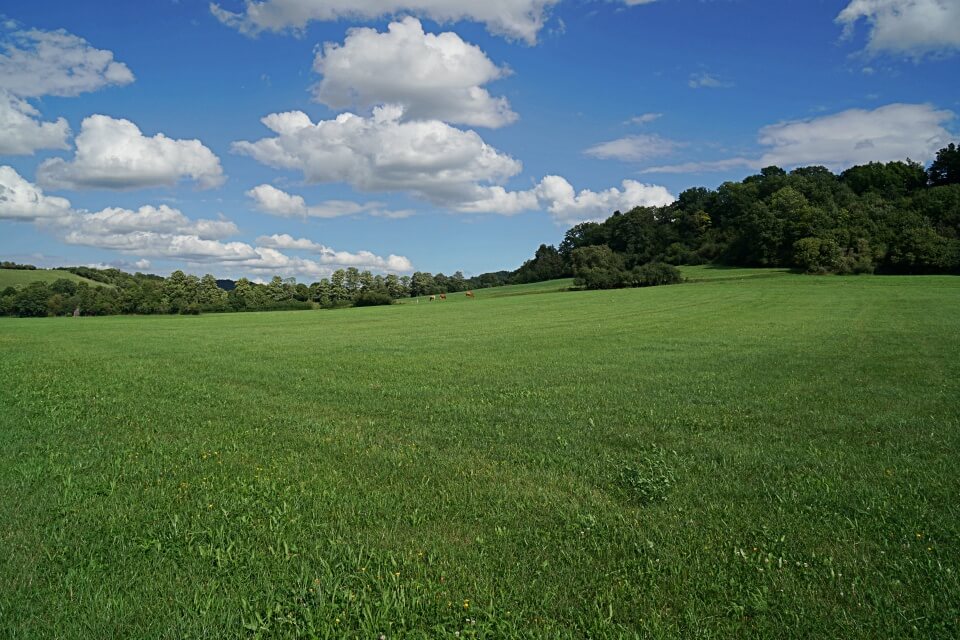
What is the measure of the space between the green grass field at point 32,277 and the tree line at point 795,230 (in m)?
99.7

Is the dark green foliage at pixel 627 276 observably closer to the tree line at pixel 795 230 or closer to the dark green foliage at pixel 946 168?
the tree line at pixel 795 230

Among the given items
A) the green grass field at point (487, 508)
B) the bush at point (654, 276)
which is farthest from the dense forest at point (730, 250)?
the green grass field at point (487, 508)

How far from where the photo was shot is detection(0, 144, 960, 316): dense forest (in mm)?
83375

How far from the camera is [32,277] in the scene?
113 metres

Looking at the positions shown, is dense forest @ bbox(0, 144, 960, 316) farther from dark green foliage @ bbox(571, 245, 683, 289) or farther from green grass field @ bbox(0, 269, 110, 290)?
green grass field @ bbox(0, 269, 110, 290)

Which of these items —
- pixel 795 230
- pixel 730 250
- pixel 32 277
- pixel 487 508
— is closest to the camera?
pixel 487 508

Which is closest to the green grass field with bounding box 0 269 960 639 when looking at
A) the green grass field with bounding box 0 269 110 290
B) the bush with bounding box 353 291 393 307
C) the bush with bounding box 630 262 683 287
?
the bush with bounding box 630 262 683 287

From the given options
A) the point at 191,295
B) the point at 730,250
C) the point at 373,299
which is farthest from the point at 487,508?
the point at 730,250

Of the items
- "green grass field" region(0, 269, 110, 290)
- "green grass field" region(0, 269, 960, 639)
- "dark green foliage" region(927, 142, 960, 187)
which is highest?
"dark green foliage" region(927, 142, 960, 187)

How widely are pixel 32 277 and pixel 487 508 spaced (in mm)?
141877

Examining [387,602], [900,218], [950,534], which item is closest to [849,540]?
[950,534]

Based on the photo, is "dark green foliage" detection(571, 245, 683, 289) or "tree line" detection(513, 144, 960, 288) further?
"dark green foliage" detection(571, 245, 683, 289)

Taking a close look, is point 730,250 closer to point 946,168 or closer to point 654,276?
point 654,276

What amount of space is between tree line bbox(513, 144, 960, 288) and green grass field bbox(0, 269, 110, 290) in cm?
9969
